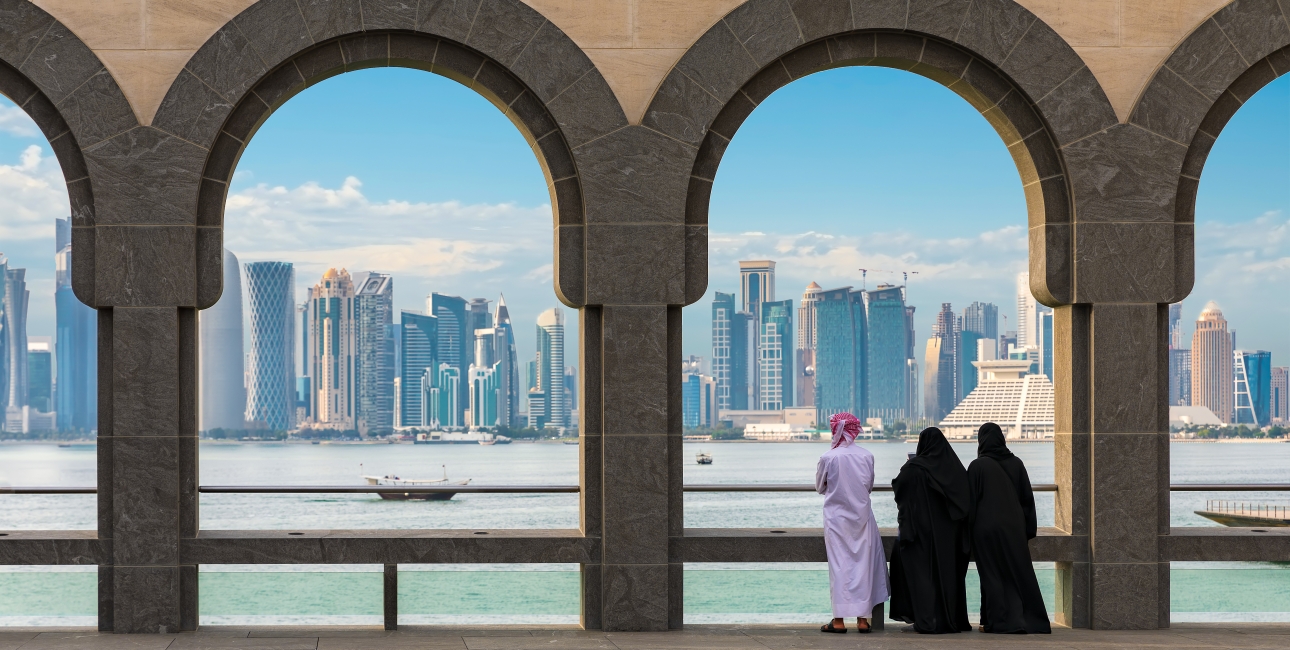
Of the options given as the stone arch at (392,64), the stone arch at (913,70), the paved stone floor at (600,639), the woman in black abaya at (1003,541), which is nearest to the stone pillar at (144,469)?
the paved stone floor at (600,639)

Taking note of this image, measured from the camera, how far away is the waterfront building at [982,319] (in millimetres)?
103000

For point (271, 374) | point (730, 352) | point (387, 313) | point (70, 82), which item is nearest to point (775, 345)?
point (730, 352)

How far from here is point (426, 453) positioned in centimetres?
10725

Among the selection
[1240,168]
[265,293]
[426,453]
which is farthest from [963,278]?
[265,293]

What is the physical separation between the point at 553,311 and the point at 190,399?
9385cm

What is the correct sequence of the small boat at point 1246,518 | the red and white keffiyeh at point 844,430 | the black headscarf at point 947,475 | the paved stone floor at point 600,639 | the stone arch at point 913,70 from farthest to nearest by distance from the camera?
the small boat at point 1246,518
the stone arch at point 913,70
the red and white keffiyeh at point 844,430
the black headscarf at point 947,475
the paved stone floor at point 600,639

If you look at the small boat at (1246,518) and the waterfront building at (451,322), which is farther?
the waterfront building at (451,322)

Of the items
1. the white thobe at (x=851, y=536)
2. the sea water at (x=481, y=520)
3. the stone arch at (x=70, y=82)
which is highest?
the stone arch at (x=70, y=82)

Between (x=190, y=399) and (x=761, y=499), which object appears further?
(x=761, y=499)

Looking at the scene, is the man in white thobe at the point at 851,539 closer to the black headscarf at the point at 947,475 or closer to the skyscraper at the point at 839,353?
the black headscarf at the point at 947,475

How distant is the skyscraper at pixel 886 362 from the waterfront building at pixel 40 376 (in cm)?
6879

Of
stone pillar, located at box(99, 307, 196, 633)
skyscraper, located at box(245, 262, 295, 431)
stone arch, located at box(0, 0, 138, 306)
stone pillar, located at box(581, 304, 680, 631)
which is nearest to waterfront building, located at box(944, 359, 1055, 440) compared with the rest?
skyscraper, located at box(245, 262, 295, 431)

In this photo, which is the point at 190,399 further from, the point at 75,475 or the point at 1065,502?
the point at 75,475

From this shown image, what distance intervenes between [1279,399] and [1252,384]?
24.4ft
